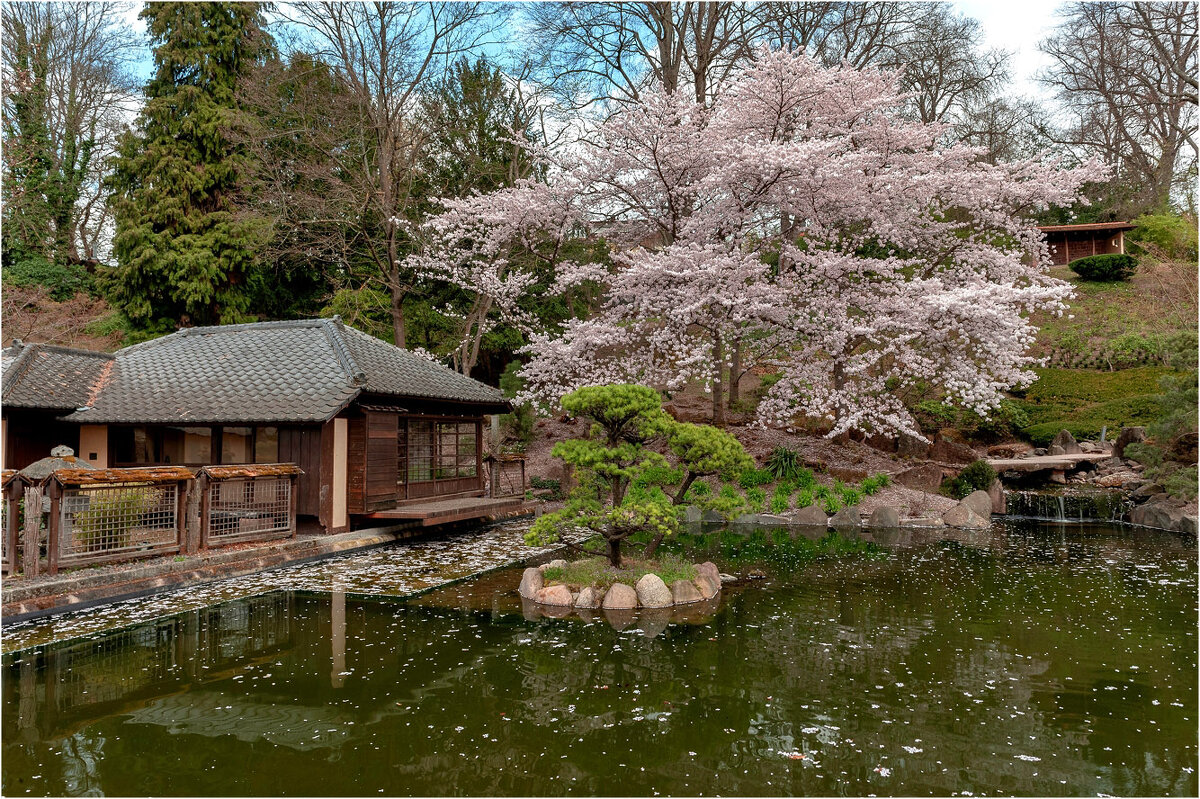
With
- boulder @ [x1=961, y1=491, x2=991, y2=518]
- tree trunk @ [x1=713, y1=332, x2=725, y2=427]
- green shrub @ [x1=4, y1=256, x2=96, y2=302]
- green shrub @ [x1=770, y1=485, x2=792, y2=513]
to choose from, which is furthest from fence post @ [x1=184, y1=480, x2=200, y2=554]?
green shrub @ [x1=4, y1=256, x2=96, y2=302]

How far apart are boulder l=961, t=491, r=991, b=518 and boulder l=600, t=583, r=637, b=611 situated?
9746 mm

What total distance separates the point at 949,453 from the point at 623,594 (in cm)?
1298

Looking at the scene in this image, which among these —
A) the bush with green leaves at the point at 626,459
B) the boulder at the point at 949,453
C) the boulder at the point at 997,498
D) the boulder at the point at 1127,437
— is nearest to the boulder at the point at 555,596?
the bush with green leaves at the point at 626,459

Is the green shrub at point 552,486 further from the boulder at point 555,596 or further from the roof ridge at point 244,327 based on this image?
the boulder at point 555,596

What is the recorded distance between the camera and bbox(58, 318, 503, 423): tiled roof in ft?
40.6

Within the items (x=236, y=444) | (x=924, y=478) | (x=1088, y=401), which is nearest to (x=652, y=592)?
(x=236, y=444)

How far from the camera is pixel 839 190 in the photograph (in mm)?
15219

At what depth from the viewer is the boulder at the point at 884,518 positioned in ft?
49.6

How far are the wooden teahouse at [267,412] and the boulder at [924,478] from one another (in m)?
9.33

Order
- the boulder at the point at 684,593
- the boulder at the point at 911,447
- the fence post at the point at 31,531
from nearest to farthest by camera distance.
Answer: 1. the fence post at the point at 31,531
2. the boulder at the point at 684,593
3. the boulder at the point at 911,447

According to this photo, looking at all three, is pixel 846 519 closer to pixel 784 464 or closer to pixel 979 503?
pixel 784 464

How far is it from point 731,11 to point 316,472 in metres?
16.3

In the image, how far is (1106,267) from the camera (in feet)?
92.6

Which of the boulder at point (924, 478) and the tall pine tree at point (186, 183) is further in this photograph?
the tall pine tree at point (186, 183)
